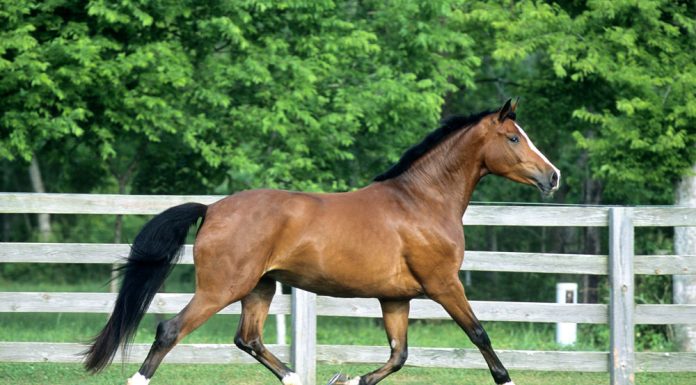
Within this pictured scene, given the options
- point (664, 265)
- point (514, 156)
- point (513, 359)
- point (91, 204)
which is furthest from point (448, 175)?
point (91, 204)

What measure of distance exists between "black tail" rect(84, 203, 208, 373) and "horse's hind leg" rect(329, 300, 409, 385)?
138cm

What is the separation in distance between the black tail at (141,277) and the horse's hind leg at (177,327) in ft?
0.94

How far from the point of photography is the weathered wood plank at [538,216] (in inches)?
295

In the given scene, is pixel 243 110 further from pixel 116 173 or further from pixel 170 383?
pixel 170 383

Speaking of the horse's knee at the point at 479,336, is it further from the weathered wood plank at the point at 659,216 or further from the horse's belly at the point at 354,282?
the weathered wood plank at the point at 659,216

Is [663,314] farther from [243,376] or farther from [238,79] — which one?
[238,79]

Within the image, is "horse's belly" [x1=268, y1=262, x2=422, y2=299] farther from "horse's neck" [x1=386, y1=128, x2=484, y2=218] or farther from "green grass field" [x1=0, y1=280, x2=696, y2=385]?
"green grass field" [x1=0, y1=280, x2=696, y2=385]

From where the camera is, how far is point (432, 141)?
6477 mm

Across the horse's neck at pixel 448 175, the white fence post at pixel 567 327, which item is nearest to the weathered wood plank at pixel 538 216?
the horse's neck at pixel 448 175

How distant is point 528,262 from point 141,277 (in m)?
3.25

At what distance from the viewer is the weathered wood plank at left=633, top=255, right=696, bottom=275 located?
24.4ft

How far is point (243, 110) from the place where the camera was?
468 inches

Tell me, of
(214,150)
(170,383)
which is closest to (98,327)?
(214,150)

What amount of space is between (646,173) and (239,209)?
6.54 meters
